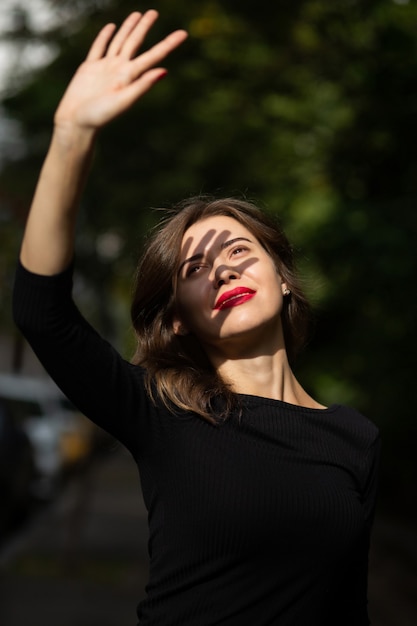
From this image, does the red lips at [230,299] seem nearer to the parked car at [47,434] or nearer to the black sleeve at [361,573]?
the black sleeve at [361,573]

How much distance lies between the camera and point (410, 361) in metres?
8.23

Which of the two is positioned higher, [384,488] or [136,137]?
[136,137]

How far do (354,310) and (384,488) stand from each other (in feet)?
14.6

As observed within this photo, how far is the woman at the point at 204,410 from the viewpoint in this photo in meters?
2.03

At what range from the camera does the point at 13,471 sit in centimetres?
1406

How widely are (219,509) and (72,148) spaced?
2.62ft

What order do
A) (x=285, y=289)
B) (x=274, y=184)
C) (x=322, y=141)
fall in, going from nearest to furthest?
(x=285, y=289) → (x=322, y=141) → (x=274, y=184)

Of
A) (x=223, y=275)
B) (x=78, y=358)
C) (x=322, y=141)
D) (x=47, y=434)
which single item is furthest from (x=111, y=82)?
(x=47, y=434)

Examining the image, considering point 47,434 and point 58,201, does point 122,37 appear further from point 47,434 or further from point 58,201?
point 47,434

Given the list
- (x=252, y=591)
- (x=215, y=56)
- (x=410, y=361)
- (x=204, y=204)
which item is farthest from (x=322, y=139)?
(x=252, y=591)

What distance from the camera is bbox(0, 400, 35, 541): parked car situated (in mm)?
13539

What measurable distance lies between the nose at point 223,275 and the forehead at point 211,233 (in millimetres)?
99

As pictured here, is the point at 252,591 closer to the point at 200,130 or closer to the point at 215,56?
the point at 215,56

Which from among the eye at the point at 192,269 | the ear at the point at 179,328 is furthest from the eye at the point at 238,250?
the ear at the point at 179,328
